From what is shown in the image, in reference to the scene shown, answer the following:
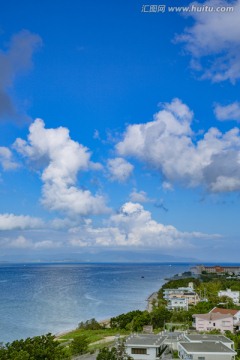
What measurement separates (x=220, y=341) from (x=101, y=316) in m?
29.4

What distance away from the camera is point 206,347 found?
21969 mm

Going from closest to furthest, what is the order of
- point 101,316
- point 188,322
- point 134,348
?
point 134,348, point 188,322, point 101,316

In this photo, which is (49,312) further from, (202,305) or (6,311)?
(202,305)

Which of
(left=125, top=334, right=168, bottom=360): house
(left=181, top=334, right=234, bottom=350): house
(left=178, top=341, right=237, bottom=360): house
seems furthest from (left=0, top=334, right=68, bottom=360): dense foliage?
(left=181, top=334, right=234, bottom=350): house

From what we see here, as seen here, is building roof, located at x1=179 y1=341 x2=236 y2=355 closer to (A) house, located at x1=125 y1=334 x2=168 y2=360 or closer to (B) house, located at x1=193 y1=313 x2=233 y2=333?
(A) house, located at x1=125 y1=334 x2=168 y2=360

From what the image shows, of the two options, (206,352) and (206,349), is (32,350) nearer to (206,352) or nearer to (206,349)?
(206,352)

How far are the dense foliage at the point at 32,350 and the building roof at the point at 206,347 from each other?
280 inches

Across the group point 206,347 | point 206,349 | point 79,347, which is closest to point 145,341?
point 206,347

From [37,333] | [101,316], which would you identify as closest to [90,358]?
[37,333]

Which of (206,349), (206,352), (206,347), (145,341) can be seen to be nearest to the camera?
(206,352)

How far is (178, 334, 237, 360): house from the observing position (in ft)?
69.1

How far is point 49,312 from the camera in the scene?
53.6 metres

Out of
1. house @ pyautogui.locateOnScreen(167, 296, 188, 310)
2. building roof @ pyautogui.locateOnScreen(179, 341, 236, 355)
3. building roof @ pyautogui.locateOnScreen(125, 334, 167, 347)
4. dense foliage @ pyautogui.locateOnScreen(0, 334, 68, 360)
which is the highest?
dense foliage @ pyautogui.locateOnScreen(0, 334, 68, 360)

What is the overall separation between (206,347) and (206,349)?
1.38 ft
